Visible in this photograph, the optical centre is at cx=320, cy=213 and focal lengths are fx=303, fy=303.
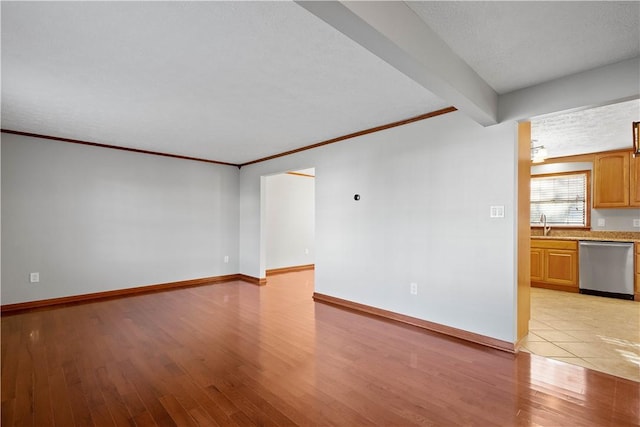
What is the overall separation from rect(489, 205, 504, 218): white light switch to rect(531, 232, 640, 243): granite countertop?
11.1ft

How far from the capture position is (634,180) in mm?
4887

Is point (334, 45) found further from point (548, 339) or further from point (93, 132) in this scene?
point (93, 132)

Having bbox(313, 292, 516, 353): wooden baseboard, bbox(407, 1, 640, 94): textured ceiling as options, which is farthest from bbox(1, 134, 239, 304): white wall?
bbox(407, 1, 640, 94): textured ceiling

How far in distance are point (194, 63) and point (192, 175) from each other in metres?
3.83

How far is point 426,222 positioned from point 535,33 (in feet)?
6.47

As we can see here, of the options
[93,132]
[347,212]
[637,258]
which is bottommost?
[637,258]

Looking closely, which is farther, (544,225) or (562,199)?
(544,225)

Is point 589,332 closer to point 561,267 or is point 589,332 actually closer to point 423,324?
point 423,324

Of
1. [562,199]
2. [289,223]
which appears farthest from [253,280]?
[562,199]

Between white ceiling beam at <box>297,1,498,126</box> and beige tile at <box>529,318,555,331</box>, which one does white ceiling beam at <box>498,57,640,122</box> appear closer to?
white ceiling beam at <box>297,1,498,126</box>

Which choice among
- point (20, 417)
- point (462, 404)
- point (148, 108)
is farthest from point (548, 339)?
point (148, 108)

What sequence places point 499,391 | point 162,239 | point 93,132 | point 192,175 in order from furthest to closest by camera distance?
point 192,175, point 162,239, point 93,132, point 499,391

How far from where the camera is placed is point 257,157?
5711mm

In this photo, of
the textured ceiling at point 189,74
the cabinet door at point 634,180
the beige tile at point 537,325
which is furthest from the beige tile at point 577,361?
the cabinet door at point 634,180
